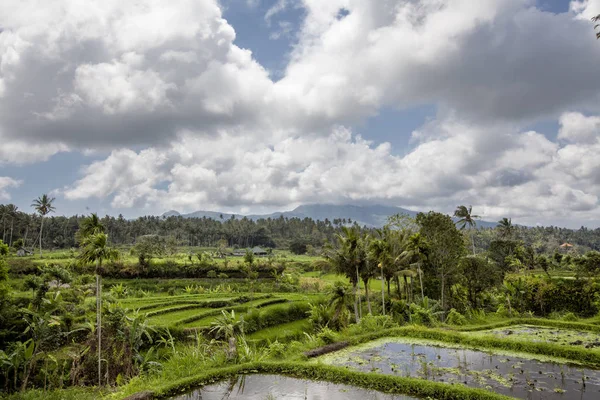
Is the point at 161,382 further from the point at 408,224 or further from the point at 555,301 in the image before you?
the point at 408,224

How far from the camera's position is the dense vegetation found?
46.0 ft

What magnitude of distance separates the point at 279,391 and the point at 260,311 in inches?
710

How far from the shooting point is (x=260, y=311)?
28109mm

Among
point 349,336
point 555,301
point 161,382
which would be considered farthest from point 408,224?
point 161,382

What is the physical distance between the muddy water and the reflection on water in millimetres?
1859

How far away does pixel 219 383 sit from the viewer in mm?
11406

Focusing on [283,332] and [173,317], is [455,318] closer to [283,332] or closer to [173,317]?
[283,332]

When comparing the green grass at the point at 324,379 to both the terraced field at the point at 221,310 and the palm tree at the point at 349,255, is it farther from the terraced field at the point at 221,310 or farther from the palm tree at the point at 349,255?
the palm tree at the point at 349,255

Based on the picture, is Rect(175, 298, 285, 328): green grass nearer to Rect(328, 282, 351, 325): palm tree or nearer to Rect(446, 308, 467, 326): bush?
Rect(328, 282, 351, 325): palm tree

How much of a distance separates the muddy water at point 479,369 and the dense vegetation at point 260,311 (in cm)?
114

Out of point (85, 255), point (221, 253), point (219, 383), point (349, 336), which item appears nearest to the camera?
point (219, 383)

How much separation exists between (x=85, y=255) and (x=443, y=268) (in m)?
24.1

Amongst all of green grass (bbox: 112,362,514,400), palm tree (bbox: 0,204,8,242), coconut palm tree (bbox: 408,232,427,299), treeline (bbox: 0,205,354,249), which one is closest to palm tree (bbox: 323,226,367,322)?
coconut palm tree (bbox: 408,232,427,299)

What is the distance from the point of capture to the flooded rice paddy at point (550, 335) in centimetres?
1539
